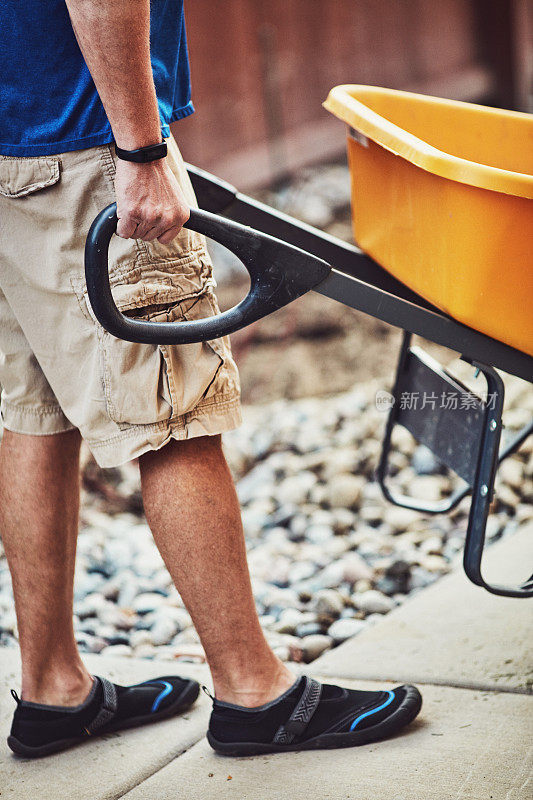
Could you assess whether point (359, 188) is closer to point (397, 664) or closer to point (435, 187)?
point (435, 187)

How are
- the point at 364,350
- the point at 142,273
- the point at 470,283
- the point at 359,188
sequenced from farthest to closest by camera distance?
the point at 364,350
the point at 359,188
the point at 470,283
the point at 142,273

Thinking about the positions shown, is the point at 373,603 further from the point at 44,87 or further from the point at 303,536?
the point at 44,87

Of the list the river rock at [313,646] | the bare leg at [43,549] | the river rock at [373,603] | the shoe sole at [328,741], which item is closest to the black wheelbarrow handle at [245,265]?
the bare leg at [43,549]

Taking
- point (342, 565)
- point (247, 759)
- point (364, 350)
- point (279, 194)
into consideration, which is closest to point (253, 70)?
point (279, 194)

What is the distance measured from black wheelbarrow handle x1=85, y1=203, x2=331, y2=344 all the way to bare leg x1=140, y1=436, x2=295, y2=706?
225 mm

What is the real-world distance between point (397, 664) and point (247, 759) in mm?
432

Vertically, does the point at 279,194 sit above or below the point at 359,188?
below

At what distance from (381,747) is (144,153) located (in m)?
1.05

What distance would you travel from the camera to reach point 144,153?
130 cm

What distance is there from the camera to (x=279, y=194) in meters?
5.89

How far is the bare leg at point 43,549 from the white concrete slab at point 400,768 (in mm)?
274

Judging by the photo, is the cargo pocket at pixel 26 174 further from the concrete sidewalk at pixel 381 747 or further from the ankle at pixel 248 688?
the concrete sidewalk at pixel 381 747

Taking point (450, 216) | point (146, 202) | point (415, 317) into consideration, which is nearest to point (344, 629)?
point (415, 317)

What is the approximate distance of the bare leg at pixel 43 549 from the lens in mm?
1610
